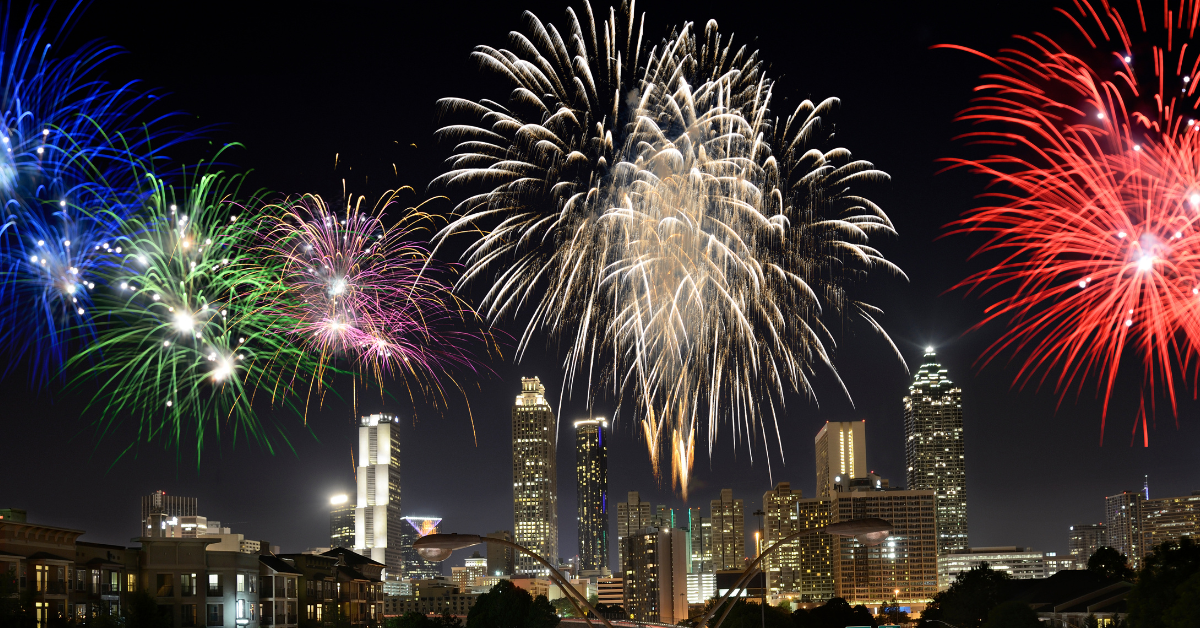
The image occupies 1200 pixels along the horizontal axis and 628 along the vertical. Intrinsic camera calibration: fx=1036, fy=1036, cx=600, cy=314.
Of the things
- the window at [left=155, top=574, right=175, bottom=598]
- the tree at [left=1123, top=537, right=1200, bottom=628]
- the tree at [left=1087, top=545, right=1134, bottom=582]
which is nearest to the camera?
the tree at [left=1123, top=537, right=1200, bottom=628]

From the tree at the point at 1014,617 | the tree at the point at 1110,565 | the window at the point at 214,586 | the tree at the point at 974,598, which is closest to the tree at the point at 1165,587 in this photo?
the tree at the point at 1014,617

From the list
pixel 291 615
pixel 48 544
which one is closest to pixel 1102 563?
pixel 291 615

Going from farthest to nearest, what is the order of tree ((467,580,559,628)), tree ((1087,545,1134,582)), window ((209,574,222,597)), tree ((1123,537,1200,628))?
tree ((1087,545,1134,582)) → tree ((467,580,559,628)) → window ((209,574,222,597)) → tree ((1123,537,1200,628))

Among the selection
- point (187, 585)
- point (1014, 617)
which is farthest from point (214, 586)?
point (1014, 617)

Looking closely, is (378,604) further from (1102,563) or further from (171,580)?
(1102,563)

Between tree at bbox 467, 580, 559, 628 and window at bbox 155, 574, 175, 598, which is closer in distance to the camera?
window at bbox 155, 574, 175, 598

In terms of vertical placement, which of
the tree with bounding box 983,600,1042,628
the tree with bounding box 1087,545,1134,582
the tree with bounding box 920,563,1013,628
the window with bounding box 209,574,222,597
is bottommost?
the tree with bounding box 920,563,1013,628

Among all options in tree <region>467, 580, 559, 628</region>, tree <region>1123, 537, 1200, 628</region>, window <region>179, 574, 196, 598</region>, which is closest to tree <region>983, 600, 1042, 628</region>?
tree <region>1123, 537, 1200, 628</region>

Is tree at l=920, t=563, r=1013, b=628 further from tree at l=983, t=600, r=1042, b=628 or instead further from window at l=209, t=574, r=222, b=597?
window at l=209, t=574, r=222, b=597
